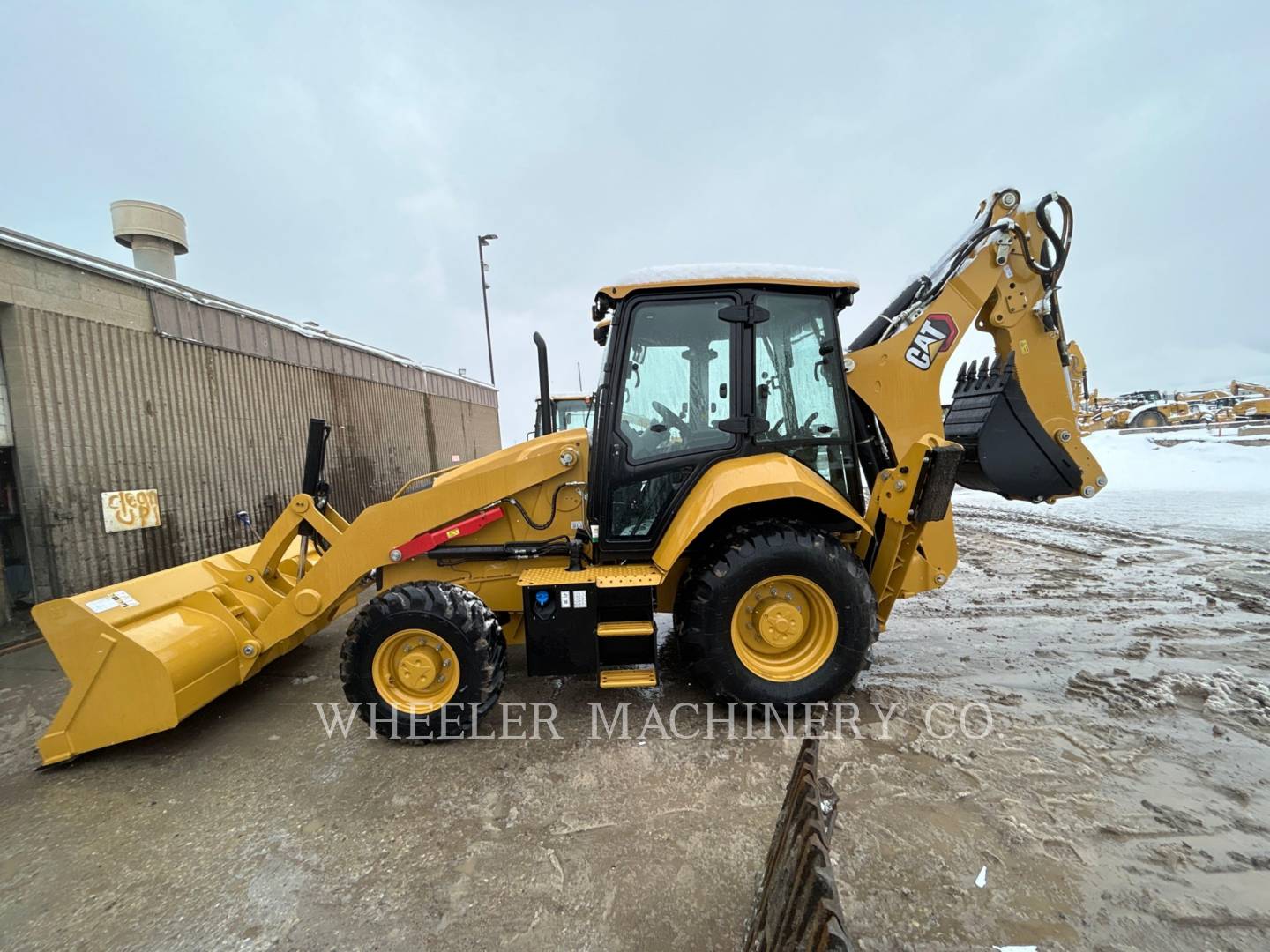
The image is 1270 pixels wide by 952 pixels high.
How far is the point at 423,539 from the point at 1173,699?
4.39m

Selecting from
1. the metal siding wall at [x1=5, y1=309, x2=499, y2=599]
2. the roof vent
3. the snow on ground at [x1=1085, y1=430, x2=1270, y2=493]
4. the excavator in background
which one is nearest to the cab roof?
the metal siding wall at [x1=5, y1=309, x2=499, y2=599]

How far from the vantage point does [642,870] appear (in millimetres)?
2111

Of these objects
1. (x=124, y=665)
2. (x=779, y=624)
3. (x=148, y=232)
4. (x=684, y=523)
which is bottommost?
(x=779, y=624)

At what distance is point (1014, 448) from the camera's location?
362cm

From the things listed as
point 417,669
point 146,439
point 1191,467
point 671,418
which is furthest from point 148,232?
point 1191,467

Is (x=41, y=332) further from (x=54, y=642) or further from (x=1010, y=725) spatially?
(x=1010, y=725)

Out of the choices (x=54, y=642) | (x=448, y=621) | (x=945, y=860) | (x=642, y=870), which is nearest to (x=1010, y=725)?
(x=945, y=860)

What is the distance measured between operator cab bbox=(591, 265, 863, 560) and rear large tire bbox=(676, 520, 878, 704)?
0.44 metres

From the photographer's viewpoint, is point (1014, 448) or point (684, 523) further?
point (1014, 448)

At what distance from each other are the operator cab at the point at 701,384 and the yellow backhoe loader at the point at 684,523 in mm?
13

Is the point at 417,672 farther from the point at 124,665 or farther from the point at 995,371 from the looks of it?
the point at 995,371

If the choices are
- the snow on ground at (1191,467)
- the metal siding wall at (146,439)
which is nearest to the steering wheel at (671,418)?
the metal siding wall at (146,439)

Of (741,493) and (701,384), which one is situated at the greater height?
(701,384)

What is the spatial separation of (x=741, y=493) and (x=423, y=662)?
1.95 m
